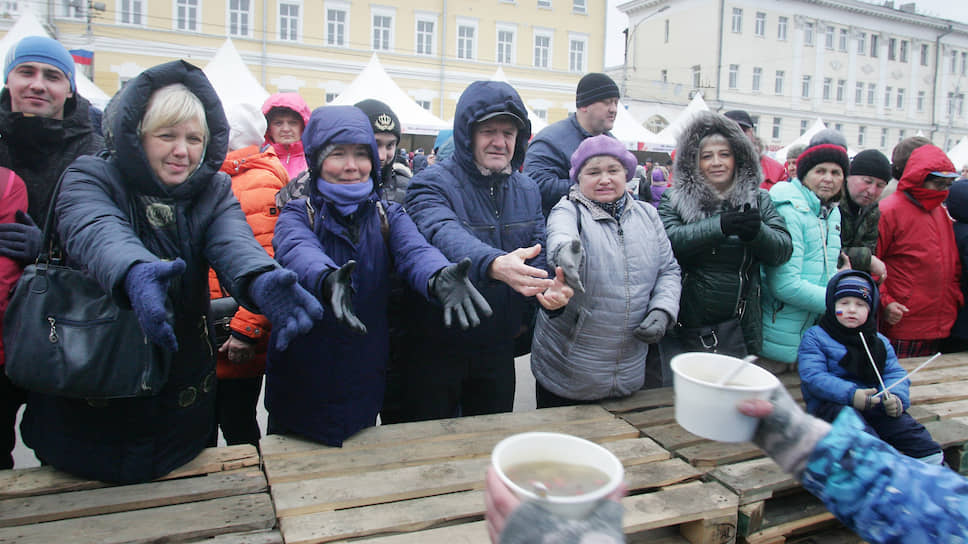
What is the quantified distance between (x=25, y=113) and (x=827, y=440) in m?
3.09

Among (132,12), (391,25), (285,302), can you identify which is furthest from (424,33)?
Answer: (285,302)

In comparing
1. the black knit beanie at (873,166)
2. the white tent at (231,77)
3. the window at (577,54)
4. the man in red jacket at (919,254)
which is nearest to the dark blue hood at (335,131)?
the black knit beanie at (873,166)

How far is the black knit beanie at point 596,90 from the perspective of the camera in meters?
→ 4.15

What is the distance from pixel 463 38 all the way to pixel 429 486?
3132 cm

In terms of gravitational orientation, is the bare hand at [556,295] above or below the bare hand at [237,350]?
above

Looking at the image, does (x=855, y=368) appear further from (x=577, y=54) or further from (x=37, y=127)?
(x=577, y=54)

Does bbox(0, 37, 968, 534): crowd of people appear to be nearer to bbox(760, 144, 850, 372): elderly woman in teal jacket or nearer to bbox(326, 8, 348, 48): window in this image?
bbox(760, 144, 850, 372): elderly woman in teal jacket

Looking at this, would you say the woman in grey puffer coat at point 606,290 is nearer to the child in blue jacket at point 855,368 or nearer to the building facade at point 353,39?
the child in blue jacket at point 855,368

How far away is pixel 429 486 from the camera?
77.8 inches

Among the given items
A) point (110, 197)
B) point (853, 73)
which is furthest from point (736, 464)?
point (853, 73)

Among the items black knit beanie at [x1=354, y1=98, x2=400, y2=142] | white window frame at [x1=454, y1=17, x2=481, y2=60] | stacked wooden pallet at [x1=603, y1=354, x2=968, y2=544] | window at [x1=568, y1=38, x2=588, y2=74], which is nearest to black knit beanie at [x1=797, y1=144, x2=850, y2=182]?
stacked wooden pallet at [x1=603, y1=354, x2=968, y2=544]

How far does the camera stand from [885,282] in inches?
159

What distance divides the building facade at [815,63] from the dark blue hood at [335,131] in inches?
1457

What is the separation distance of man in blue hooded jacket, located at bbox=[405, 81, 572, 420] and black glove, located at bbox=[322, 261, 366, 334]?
693 mm
